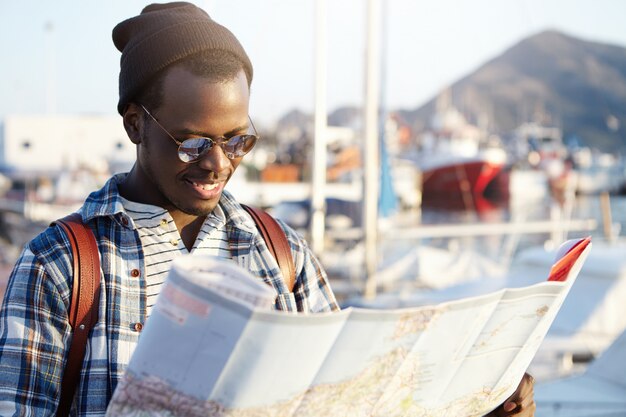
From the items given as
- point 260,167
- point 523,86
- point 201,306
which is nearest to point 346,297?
point 201,306

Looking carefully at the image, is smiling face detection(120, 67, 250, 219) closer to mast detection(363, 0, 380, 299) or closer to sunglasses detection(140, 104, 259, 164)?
sunglasses detection(140, 104, 259, 164)

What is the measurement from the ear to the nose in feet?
0.55

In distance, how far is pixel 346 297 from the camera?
11.0m

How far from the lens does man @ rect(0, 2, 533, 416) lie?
A: 138 cm

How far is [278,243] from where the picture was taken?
5.84 ft

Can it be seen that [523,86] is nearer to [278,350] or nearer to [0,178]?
[0,178]

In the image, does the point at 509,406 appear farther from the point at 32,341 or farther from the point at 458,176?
the point at 458,176

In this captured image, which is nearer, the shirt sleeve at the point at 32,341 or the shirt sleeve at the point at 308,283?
the shirt sleeve at the point at 32,341

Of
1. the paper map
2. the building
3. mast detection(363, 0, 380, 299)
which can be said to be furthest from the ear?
the building

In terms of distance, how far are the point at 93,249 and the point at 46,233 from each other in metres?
0.09

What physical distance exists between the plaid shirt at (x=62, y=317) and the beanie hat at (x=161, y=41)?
0.26 m

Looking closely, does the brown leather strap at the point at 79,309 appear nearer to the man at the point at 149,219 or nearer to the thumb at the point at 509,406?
the man at the point at 149,219

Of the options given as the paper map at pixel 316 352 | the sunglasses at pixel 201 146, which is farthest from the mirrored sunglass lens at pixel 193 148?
the paper map at pixel 316 352

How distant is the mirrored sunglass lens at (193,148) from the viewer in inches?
60.3
